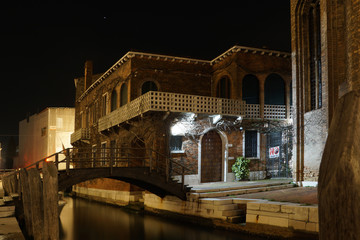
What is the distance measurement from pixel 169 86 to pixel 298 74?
799 cm

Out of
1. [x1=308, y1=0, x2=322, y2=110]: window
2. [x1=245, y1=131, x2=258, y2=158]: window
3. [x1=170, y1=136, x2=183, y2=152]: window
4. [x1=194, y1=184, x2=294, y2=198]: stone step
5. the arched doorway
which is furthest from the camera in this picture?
[x1=245, y1=131, x2=258, y2=158]: window

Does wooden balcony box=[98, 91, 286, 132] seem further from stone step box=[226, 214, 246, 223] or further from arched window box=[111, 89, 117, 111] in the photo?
stone step box=[226, 214, 246, 223]

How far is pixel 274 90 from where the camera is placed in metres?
22.6

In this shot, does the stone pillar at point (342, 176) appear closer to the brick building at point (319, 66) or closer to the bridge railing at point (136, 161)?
the brick building at point (319, 66)

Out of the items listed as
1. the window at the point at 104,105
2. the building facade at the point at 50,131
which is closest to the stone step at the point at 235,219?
the window at the point at 104,105

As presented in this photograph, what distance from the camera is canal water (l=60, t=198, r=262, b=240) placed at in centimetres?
1338

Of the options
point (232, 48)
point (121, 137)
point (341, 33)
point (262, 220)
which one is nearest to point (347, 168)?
point (262, 220)

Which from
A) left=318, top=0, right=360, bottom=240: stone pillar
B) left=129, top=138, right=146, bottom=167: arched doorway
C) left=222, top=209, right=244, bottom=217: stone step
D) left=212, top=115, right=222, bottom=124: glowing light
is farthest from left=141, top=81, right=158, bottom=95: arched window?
left=318, top=0, right=360, bottom=240: stone pillar

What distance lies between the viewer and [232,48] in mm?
21250

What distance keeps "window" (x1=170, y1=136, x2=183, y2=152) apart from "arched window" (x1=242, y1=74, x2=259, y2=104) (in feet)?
15.4

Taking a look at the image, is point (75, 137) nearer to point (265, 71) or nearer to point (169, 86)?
point (169, 86)

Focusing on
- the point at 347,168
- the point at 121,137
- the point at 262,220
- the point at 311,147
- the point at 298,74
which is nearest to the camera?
the point at 347,168

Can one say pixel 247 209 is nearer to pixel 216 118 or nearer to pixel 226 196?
pixel 226 196

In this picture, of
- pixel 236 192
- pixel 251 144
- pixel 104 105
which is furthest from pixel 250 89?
pixel 104 105
